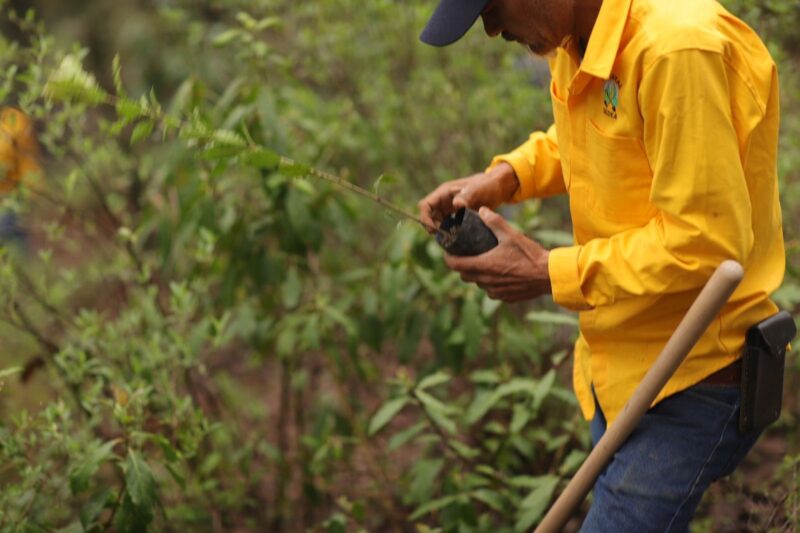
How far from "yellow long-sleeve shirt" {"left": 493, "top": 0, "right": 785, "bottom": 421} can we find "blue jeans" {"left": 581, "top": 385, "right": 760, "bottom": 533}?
2.4 inches

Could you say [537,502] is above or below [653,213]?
below

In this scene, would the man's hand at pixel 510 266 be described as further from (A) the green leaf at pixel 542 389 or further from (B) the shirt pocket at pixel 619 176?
(A) the green leaf at pixel 542 389

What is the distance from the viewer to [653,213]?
216 cm

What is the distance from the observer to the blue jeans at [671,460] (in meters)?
2.18

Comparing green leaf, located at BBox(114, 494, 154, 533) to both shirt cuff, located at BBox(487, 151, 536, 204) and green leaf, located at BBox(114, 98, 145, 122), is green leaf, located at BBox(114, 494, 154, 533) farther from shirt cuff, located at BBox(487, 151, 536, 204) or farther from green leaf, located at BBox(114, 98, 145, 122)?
shirt cuff, located at BBox(487, 151, 536, 204)

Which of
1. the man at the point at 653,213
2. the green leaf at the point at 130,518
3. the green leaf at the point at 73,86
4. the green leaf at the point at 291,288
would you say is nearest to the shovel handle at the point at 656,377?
the man at the point at 653,213

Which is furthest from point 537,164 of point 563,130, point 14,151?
point 14,151

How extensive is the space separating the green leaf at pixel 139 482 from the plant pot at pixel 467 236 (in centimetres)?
122

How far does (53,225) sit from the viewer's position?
3.75 meters

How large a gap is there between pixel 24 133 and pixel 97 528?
1925mm

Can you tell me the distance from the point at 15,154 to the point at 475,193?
2174mm

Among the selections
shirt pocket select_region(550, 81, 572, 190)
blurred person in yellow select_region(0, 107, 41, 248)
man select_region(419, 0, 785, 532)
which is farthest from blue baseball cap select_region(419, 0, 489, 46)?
blurred person in yellow select_region(0, 107, 41, 248)

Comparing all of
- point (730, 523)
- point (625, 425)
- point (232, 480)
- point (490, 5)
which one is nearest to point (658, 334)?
point (625, 425)

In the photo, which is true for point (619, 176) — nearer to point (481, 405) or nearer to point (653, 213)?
point (653, 213)
